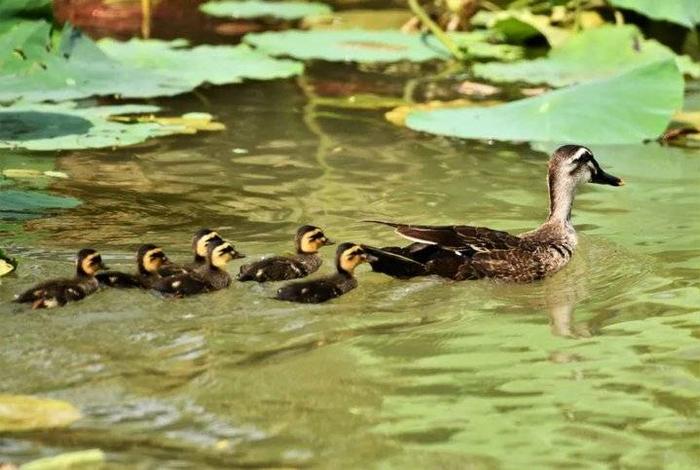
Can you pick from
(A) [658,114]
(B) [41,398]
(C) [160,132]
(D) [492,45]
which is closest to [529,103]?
(A) [658,114]

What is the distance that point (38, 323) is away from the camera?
667 centimetres

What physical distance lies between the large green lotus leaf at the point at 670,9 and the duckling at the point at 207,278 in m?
5.40

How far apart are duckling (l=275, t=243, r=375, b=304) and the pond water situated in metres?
0.06

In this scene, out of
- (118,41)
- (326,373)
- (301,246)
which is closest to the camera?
(326,373)

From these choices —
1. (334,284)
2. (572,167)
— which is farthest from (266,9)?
(334,284)

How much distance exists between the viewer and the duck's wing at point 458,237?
25.1 ft

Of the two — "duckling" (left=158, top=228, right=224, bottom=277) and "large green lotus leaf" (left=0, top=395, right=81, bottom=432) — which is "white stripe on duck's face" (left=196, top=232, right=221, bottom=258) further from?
"large green lotus leaf" (left=0, top=395, right=81, bottom=432)

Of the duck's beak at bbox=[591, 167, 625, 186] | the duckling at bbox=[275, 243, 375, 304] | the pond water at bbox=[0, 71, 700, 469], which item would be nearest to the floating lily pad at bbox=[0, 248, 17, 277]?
the pond water at bbox=[0, 71, 700, 469]

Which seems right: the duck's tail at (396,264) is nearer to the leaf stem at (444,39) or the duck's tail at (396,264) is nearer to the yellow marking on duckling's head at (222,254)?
the yellow marking on duckling's head at (222,254)

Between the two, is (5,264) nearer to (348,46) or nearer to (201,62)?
(201,62)

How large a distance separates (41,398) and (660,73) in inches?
224

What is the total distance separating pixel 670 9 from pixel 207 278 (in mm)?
5873

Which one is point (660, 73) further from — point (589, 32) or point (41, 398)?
point (41, 398)

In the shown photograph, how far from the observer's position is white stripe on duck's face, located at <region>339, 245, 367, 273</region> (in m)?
7.36
